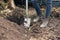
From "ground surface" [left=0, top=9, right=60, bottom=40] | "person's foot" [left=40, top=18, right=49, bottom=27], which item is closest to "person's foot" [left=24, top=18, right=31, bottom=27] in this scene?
"ground surface" [left=0, top=9, right=60, bottom=40]

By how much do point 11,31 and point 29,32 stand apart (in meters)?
0.47

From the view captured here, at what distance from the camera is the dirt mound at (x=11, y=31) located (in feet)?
12.1

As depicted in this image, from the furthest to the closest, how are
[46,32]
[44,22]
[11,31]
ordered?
[44,22]
[46,32]
[11,31]

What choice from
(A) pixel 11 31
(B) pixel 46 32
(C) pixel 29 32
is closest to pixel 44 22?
(B) pixel 46 32

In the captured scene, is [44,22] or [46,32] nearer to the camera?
[46,32]

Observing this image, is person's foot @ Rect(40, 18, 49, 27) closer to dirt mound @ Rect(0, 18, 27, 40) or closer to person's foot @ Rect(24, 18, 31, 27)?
person's foot @ Rect(24, 18, 31, 27)

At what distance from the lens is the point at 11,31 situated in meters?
3.95

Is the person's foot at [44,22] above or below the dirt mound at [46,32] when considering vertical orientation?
above

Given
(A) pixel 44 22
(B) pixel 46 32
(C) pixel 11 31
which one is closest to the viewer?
(C) pixel 11 31

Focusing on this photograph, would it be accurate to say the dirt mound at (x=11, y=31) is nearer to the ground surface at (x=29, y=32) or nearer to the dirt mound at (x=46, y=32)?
the ground surface at (x=29, y=32)

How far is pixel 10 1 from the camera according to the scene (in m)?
5.52

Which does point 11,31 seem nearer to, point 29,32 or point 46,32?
point 29,32

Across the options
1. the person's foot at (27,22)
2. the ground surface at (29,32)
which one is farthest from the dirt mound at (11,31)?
the person's foot at (27,22)

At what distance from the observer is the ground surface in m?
3.83
